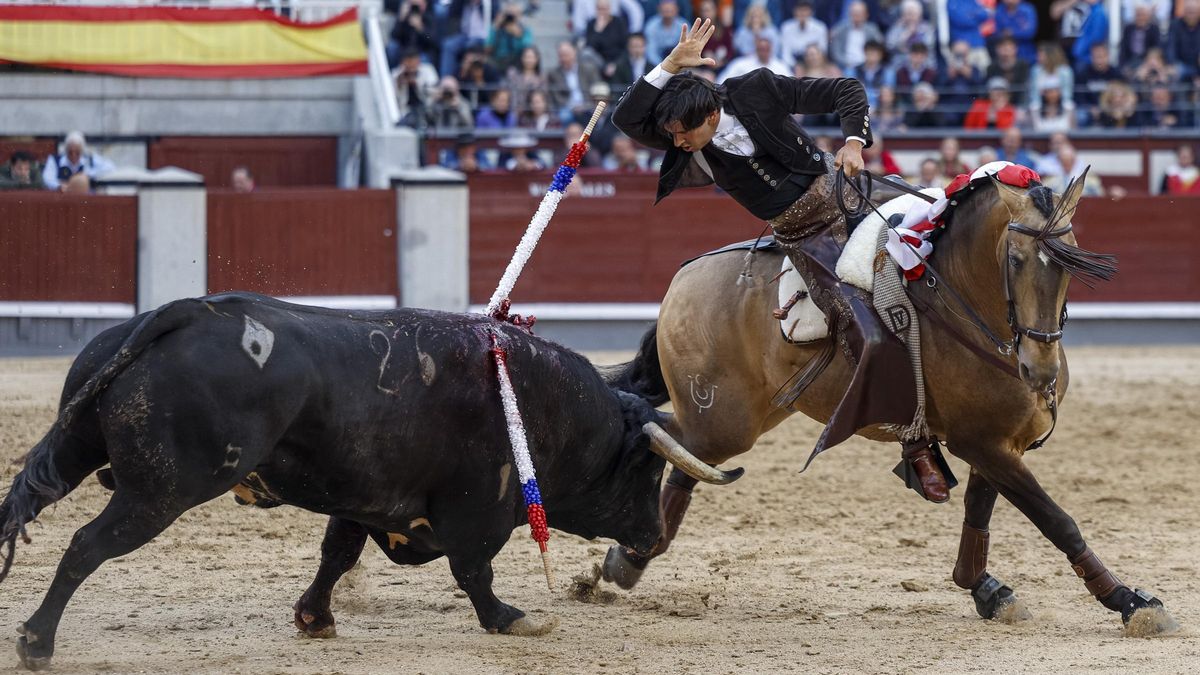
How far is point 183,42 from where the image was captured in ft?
48.9

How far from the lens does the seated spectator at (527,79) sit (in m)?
15.2

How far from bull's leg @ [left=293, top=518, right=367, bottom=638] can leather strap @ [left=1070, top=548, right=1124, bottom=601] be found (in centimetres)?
241

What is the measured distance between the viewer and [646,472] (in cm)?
566

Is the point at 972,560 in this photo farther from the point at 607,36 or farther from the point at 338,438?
the point at 607,36

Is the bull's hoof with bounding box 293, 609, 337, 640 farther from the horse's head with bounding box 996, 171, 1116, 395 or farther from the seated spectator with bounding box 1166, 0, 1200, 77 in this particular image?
the seated spectator with bounding box 1166, 0, 1200, 77

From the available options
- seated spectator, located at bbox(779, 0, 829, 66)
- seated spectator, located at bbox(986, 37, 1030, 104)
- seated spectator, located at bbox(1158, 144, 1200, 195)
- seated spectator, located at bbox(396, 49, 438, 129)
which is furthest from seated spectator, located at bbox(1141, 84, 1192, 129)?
seated spectator, located at bbox(396, 49, 438, 129)

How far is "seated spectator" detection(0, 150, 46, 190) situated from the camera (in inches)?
495

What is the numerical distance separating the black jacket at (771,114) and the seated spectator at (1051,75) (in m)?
11.2

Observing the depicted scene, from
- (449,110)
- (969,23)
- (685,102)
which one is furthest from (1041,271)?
(969,23)

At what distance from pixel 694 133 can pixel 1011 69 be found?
1135cm

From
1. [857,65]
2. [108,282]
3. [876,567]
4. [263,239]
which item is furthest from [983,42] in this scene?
[876,567]

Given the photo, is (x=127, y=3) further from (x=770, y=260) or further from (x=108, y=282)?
(x=770, y=260)

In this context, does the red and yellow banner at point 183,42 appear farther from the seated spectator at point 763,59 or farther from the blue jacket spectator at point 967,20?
the blue jacket spectator at point 967,20

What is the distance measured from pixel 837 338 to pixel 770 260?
1.70ft
